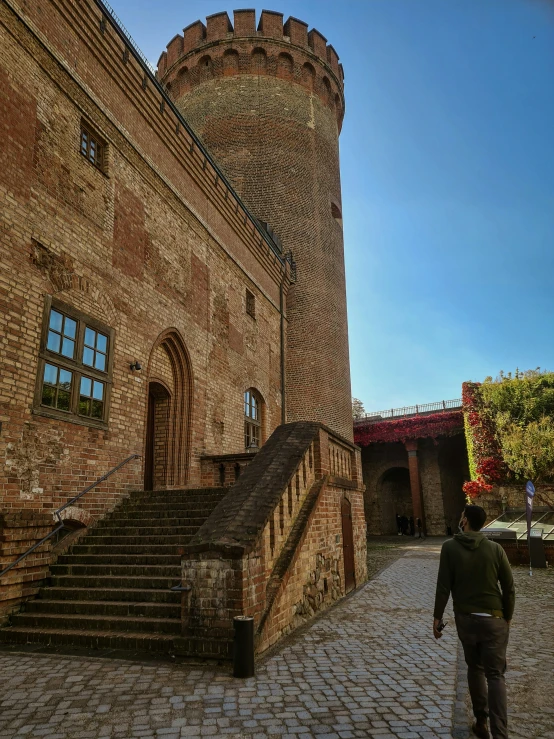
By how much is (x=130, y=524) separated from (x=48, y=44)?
7.72 meters

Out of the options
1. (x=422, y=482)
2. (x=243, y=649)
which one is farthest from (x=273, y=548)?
(x=422, y=482)

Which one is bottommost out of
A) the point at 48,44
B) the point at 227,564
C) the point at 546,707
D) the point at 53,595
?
the point at 546,707

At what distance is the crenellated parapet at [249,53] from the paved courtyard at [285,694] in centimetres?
2180

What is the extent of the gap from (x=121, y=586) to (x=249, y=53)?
21350mm

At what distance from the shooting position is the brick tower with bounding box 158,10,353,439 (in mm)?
19500

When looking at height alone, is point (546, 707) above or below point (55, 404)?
below

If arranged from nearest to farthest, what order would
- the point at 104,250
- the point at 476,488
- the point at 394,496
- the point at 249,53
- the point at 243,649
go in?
the point at 243,649 < the point at 104,250 < the point at 249,53 < the point at 476,488 < the point at 394,496

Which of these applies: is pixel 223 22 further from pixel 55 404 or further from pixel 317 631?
pixel 317 631

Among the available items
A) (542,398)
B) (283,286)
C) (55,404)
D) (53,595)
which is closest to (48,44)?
(55,404)

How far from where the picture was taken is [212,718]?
3.54 metres

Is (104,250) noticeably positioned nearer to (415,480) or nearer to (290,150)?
(290,150)

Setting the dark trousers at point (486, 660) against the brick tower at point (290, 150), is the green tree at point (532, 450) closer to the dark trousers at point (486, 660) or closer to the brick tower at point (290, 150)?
the brick tower at point (290, 150)

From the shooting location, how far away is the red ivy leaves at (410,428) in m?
26.9

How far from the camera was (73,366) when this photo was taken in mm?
8023
